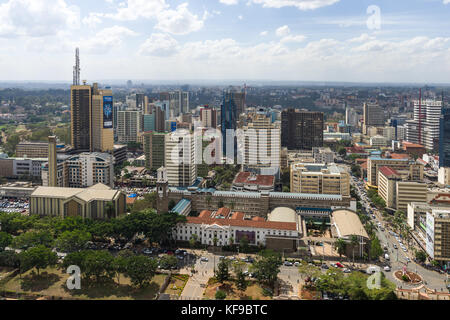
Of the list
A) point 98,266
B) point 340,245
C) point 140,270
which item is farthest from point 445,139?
point 98,266

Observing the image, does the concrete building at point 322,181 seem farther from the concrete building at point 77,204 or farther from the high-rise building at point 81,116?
the high-rise building at point 81,116

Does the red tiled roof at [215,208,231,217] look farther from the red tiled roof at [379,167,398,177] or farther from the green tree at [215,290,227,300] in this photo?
the red tiled roof at [379,167,398,177]

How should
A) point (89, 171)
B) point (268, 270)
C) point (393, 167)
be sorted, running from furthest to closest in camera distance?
point (393, 167)
point (89, 171)
point (268, 270)

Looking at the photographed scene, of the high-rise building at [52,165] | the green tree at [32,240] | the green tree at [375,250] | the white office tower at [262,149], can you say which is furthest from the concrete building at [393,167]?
the high-rise building at [52,165]

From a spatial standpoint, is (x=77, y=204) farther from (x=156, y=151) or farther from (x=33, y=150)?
(x=33, y=150)

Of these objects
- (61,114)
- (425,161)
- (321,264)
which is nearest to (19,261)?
(321,264)

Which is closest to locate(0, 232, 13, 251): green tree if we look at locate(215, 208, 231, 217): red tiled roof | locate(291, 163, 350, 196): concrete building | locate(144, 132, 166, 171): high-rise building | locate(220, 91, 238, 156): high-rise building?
locate(215, 208, 231, 217): red tiled roof

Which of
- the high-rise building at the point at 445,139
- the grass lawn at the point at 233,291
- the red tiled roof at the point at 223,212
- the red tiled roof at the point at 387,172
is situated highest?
the high-rise building at the point at 445,139
